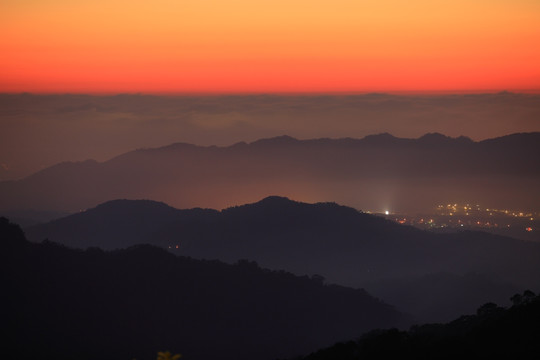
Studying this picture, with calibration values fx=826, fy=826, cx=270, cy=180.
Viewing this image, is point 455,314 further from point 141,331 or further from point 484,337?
point 484,337

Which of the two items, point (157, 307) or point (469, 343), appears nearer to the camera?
point (469, 343)

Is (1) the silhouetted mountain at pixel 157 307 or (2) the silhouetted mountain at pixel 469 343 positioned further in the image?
(1) the silhouetted mountain at pixel 157 307

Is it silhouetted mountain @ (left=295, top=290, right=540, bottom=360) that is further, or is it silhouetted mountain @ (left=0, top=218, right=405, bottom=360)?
silhouetted mountain @ (left=0, top=218, right=405, bottom=360)

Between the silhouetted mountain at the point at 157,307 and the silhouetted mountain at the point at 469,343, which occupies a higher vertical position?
the silhouetted mountain at the point at 469,343

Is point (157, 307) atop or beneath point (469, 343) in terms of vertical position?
beneath

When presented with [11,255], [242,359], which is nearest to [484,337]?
[242,359]

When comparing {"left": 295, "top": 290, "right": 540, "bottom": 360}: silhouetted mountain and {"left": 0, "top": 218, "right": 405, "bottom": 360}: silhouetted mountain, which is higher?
{"left": 295, "top": 290, "right": 540, "bottom": 360}: silhouetted mountain
